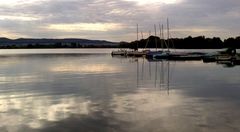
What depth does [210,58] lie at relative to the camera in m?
80.5

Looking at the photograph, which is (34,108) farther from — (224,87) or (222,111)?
(224,87)

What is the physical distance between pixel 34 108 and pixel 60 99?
3.24m

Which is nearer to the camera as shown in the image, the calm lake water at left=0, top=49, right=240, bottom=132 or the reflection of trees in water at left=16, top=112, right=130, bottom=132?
the reflection of trees in water at left=16, top=112, right=130, bottom=132

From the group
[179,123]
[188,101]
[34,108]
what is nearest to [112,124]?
[179,123]

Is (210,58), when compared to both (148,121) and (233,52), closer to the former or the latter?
(233,52)

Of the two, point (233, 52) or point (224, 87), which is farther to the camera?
point (233, 52)

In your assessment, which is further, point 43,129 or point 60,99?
point 60,99

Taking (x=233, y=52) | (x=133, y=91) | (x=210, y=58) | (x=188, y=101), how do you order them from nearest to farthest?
(x=188, y=101), (x=133, y=91), (x=210, y=58), (x=233, y=52)

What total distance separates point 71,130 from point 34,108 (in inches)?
219

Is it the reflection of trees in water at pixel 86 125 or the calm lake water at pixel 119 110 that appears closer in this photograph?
the reflection of trees in water at pixel 86 125

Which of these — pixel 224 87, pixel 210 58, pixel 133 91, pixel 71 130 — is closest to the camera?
pixel 71 130

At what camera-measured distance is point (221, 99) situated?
931 inches

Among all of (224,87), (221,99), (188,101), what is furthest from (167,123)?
(224,87)

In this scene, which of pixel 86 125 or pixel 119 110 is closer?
pixel 86 125
